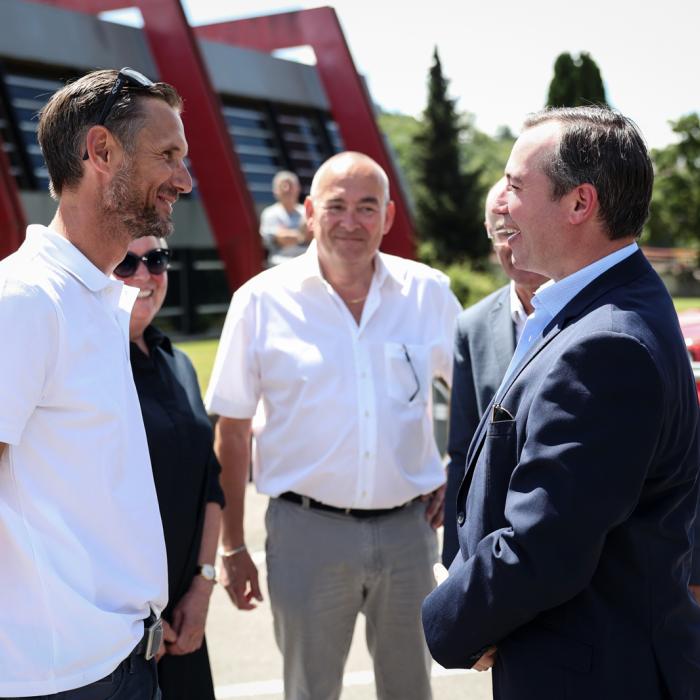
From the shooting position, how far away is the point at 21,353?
1.91 metres

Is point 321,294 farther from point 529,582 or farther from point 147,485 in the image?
point 529,582

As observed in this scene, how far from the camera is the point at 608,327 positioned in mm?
1921

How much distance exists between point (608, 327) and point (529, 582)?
1.87 ft

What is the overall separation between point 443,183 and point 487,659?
41.5 m

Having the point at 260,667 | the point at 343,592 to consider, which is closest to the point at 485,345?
the point at 343,592

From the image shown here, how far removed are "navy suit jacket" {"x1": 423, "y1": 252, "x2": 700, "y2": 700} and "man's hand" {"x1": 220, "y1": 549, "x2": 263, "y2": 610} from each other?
5.44 feet

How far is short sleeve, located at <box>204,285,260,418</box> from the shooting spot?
357 cm

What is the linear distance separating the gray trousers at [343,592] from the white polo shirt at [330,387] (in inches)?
4.8

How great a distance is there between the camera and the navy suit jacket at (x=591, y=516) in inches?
74.2

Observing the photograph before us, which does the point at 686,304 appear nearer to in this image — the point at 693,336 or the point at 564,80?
the point at 564,80

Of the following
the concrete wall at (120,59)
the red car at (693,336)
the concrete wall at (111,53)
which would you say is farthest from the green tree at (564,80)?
the red car at (693,336)

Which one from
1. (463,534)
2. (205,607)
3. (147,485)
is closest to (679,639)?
(463,534)

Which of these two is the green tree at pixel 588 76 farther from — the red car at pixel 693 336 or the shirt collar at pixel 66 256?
the shirt collar at pixel 66 256

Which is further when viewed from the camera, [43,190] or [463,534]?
[43,190]
